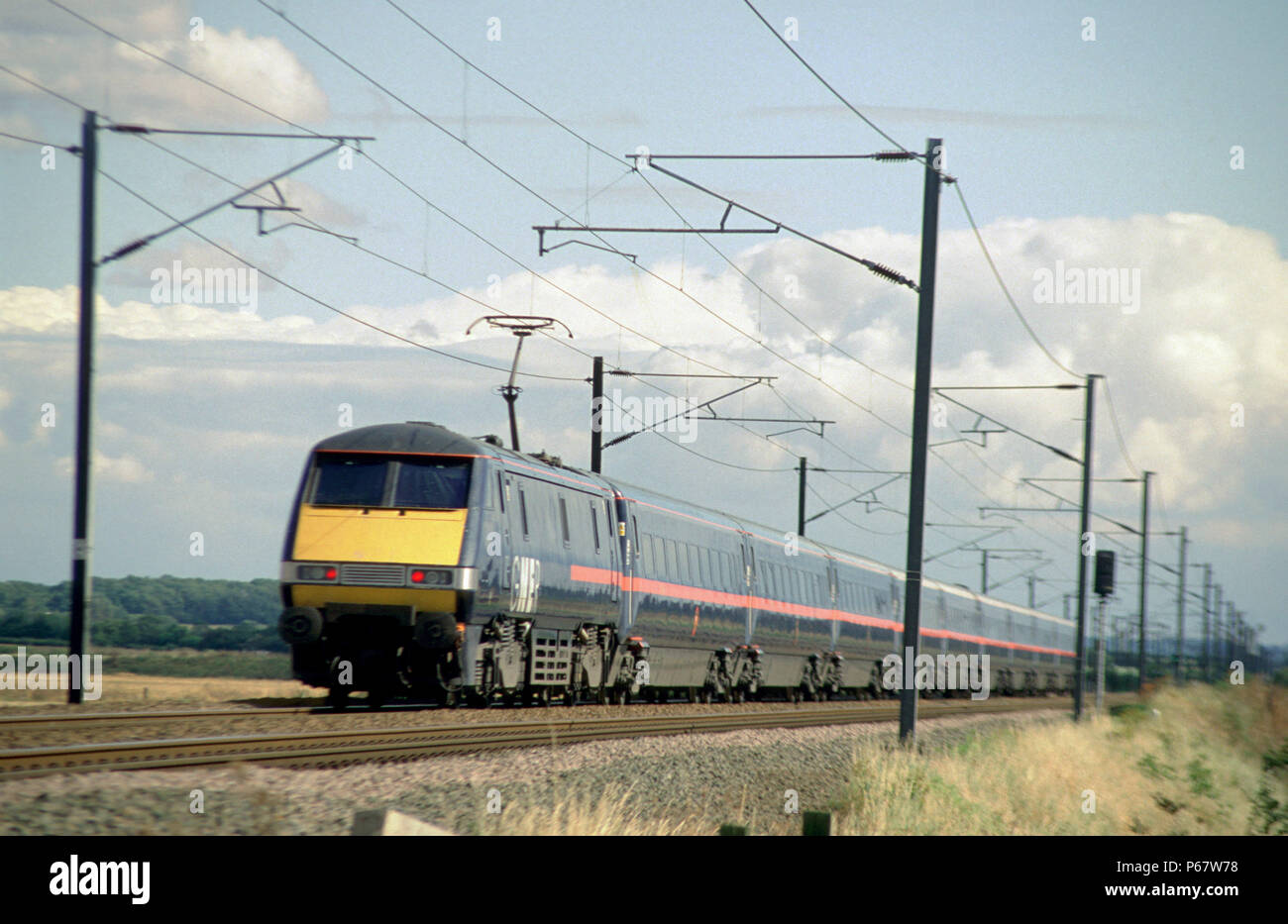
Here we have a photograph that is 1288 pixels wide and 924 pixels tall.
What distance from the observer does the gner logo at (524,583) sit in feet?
68.5

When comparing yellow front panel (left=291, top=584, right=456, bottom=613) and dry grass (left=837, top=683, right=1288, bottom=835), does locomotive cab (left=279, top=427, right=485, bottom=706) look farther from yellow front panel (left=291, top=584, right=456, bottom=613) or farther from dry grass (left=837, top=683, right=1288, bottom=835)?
dry grass (left=837, top=683, right=1288, bottom=835)

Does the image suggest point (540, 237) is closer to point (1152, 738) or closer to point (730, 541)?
point (730, 541)

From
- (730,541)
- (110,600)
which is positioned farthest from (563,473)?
(110,600)

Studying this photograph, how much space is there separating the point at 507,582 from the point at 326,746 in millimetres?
6194

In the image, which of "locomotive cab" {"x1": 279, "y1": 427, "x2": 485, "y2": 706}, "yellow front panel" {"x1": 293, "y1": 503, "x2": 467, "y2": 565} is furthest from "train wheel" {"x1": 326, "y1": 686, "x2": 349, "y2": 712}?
"yellow front panel" {"x1": 293, "y1": 503, "x2": 467, "y2": 565}

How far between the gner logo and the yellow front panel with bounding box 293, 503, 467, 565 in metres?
1.70

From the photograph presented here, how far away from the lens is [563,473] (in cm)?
2380

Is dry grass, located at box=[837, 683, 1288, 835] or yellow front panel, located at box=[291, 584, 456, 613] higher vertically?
yellow front panel, located at box=[291, 584, 456, 613]

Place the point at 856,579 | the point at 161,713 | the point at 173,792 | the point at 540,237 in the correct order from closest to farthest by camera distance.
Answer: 1. the point at 173,792
2. the point at 161,713
3. the point at 540,237
4. the point at 856,579

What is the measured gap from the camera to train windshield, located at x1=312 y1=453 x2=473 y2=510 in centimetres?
1950

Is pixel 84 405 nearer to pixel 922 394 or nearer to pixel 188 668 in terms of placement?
pixel 922 394

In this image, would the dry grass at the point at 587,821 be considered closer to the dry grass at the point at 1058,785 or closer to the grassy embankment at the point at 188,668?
the dry grass at the point at 1058,785

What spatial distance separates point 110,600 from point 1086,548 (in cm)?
6199

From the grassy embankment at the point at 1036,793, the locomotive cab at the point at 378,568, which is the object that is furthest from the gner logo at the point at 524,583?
the grassy embankment at the point at 1036,793
